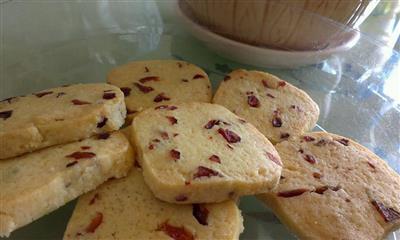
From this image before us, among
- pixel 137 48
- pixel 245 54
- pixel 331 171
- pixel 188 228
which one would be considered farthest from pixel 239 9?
pixel 188 228

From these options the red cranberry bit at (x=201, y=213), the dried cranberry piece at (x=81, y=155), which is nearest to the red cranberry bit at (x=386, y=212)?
the red cranberry bit at (x=201, y=213)

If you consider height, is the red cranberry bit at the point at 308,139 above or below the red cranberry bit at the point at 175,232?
above

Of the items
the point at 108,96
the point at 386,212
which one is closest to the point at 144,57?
the point at 108,96

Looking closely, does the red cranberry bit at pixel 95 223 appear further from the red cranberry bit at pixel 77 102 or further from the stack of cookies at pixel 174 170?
the red cranberry bit at pixel 77 102

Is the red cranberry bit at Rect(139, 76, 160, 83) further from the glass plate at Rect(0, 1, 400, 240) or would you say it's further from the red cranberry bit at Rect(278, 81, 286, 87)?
the red cranberry bit at Rect(278, 81, 286, 87)

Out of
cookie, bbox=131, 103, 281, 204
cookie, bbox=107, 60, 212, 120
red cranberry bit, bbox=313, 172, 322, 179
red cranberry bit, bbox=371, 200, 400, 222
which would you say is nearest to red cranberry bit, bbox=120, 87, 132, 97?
cookie, bbox=107, 60, 212, 120

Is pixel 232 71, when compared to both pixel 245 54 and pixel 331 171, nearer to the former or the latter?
pixel 245 54
